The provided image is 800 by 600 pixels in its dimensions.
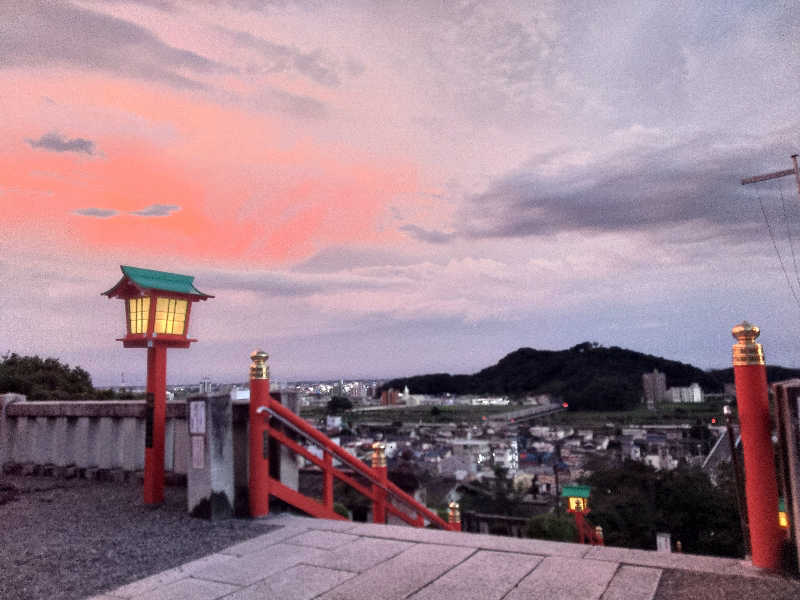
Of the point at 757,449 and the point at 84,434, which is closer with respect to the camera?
the point at 757,449

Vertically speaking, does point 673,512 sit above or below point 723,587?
below

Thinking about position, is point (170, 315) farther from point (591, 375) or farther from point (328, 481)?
point (591, 375)

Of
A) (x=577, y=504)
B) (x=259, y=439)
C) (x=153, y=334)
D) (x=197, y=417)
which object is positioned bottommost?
(x=577, y=504)

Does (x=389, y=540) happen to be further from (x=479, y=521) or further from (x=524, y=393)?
(x=524, y=393)

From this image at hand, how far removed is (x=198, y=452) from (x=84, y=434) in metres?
4.10

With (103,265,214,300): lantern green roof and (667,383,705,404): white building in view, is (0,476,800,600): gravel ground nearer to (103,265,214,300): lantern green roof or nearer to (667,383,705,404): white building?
(103,265,214,300): lantern green roof

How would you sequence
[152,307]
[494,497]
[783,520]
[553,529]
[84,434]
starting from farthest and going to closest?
[494,497] < [553,529] < [84,434] < [152,307] < [783,520]

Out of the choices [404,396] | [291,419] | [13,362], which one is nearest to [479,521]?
[13,362]

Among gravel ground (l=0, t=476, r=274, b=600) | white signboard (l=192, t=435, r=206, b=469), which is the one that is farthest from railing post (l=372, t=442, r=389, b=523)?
white signboard (l=192, t=435, r=206, b=469)

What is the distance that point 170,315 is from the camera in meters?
6.49

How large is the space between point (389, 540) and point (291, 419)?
6.11 ft

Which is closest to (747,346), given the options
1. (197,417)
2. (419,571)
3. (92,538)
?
(419,571)

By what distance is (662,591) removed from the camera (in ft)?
10.8

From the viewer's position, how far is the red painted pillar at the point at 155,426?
6.37 m
